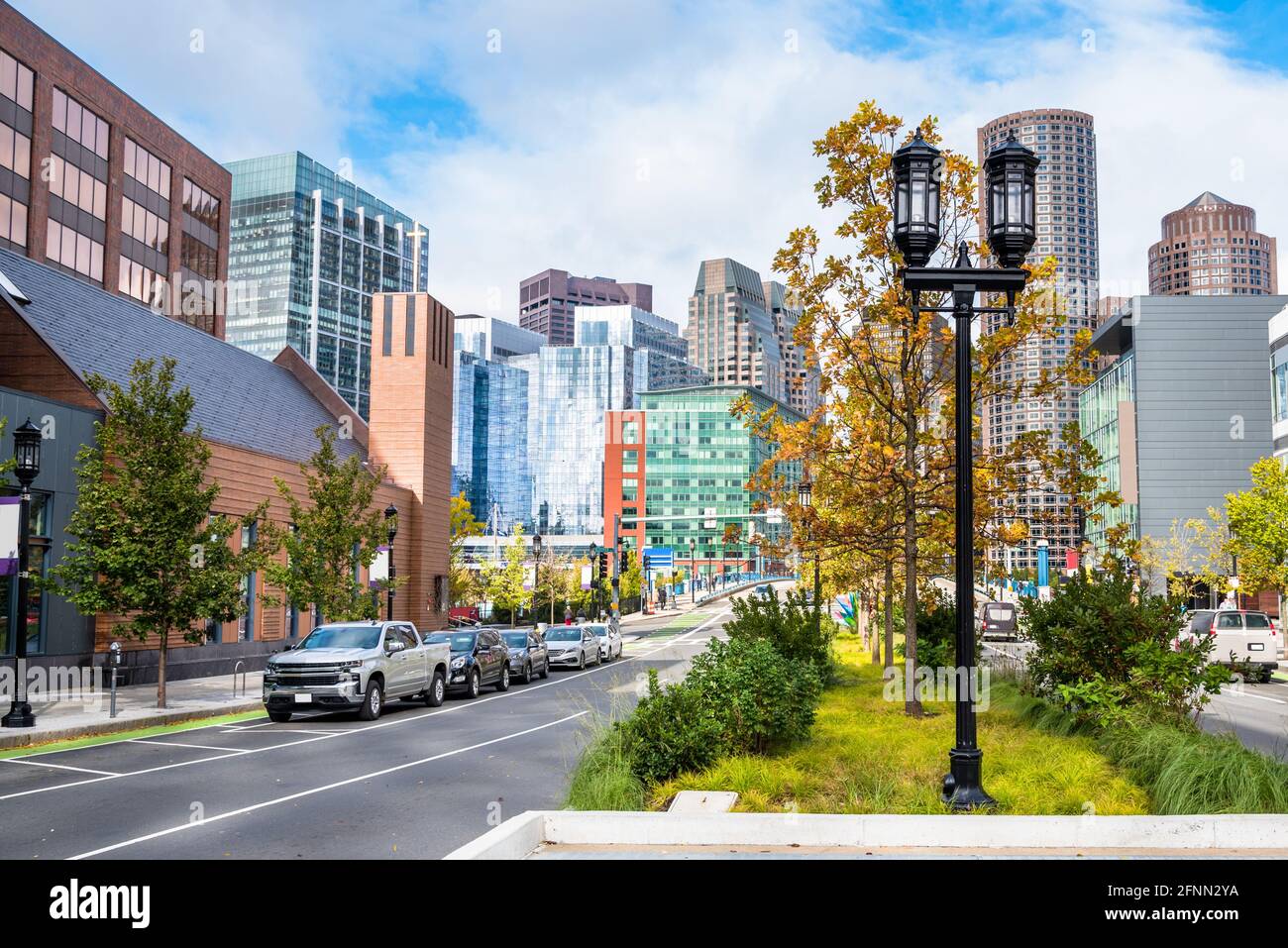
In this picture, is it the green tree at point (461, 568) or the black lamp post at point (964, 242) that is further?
the green tree at point (461, 568)

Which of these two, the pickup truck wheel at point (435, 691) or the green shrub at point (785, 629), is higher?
the green shrub at point (785, 629)

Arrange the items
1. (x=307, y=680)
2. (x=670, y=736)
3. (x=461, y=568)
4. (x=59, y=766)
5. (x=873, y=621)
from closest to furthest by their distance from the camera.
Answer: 1. (x=670, y=736)
2. (x=59, y=766)
3. (x=307, y=680)
4. (x=873, y=621)
5. (x=461, y=568)

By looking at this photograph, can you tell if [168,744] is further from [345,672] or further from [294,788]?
[294,788]

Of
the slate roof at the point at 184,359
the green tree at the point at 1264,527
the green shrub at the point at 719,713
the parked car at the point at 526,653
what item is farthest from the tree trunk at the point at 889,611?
the green tree at the point at 1264,527

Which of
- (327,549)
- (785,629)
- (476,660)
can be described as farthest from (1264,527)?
(327,549)

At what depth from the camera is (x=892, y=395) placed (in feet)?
52.2

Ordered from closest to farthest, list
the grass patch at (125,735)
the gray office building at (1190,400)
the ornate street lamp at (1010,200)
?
the ornate street lamp at (1010,200) < the grass patch at (125,735) < the gray office building at (1190,400)

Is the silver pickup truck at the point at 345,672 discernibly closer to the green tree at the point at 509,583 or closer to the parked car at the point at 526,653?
the parked car at the point at 526,653

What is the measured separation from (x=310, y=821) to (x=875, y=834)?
5.49 metres

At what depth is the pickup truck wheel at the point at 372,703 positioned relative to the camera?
20.1 metres

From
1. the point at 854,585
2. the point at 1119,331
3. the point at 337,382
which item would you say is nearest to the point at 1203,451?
the point at 1119,331

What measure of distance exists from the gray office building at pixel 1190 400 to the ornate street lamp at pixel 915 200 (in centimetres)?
9448

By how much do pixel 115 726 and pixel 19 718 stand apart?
1.53m

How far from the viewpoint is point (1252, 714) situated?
20.9 metres
